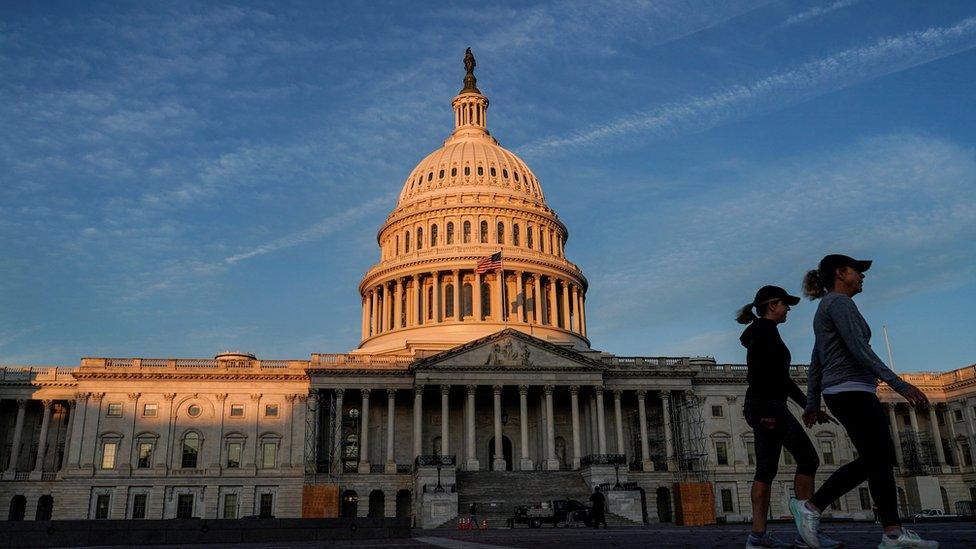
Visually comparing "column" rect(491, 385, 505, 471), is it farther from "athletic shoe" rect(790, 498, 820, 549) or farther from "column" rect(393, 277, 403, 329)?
"athletic shoe" rect(790, 498, 820, 549)

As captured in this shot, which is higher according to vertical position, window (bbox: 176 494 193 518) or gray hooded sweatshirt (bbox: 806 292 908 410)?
gray hooded sweatshirt (bbox: 806 292 908 410)

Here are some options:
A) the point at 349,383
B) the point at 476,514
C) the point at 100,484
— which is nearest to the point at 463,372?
the point at 349,383

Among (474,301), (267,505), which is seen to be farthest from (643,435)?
(267,505)

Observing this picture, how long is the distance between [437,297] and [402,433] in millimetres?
18158

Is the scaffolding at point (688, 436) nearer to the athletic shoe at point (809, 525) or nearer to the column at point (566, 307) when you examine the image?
the column at point (566, 307)

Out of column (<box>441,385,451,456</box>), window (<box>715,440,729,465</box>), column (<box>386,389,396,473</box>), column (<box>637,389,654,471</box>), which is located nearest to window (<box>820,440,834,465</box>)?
window (<box>715,440,729,465</box>)

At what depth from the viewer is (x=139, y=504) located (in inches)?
2778

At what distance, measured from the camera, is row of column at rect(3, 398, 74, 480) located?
7275 centimetres

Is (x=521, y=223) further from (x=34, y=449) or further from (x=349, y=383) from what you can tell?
(x=34, y=449)

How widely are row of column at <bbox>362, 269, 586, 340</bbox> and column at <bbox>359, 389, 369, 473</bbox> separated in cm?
1739

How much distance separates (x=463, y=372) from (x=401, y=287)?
78.9 ft

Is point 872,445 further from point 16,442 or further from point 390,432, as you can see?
point 16,442

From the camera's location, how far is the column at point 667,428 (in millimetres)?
72750

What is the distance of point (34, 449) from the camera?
2968 inches
